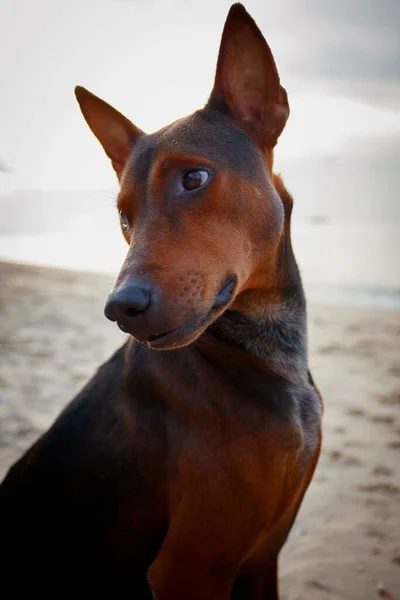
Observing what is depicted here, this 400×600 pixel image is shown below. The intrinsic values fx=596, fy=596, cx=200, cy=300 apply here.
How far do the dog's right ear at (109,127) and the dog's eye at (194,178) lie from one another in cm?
62

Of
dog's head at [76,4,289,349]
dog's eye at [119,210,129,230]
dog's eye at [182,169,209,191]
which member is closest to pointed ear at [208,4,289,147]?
dog's head at [76,4,289,349]

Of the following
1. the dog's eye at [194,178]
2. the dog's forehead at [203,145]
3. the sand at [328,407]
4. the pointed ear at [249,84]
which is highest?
the pointed ear at [249,84]

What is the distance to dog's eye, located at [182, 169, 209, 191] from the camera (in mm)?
2355

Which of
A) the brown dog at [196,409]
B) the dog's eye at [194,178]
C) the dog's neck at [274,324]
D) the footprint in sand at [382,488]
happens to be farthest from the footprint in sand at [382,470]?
the dog's eye at [194,178]

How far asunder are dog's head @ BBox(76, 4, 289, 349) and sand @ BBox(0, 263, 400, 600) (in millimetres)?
2211

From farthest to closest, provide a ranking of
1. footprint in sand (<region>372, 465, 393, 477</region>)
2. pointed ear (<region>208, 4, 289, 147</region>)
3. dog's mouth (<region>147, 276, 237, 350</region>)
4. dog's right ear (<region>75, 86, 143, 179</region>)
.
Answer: footprint in sand (<region>372, 465, 393, 477</region>) → dog's right ear (<region>75, 86, 143, 179</region>) → pointed ear (<region>208, 4, 289, 147</region>) → dog's mouth (<region>147, 276, 237, 350</region>)

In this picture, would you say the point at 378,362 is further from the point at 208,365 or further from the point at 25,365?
the point at 208,365

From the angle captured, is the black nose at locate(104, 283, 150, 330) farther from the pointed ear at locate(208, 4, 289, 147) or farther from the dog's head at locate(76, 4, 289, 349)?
the pointed ear at locate(208, 4, 289, 147)

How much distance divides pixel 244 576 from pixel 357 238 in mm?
14716

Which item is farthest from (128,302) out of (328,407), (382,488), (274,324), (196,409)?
(328,407)

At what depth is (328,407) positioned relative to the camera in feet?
20.4

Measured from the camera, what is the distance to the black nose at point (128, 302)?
6.64ft

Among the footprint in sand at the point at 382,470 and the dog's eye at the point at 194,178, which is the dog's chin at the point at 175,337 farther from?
the footprint in sand at the point at 382,470

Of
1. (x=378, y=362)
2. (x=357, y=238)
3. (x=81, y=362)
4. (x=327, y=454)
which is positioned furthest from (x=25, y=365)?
(x=357, y=238)
